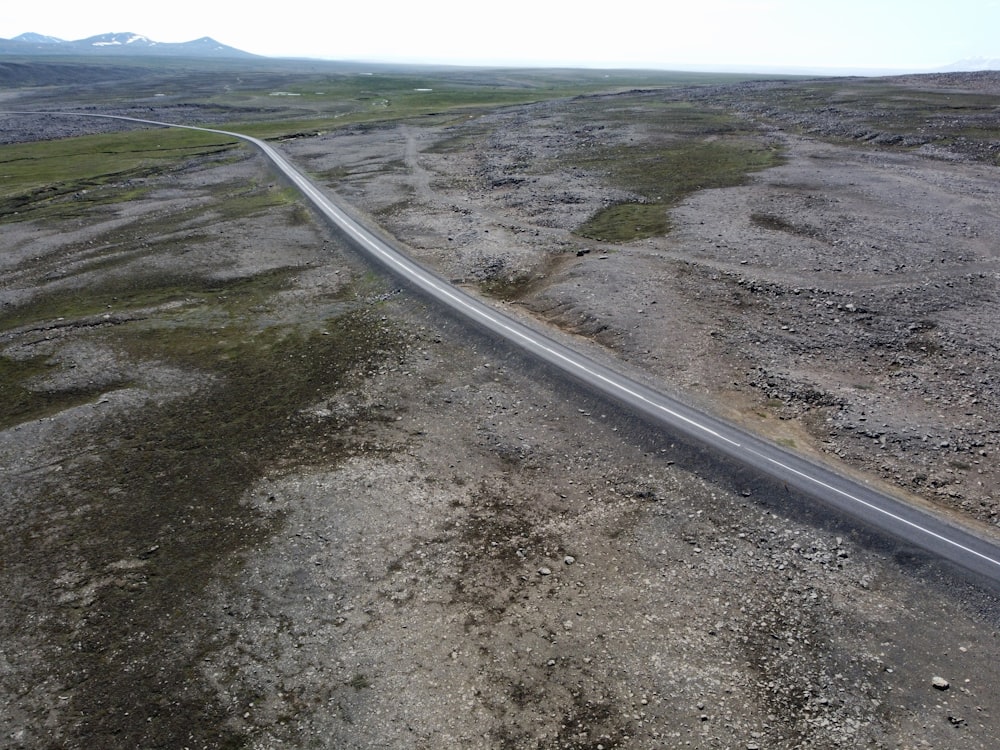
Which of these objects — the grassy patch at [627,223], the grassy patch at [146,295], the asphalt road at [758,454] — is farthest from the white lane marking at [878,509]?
the grassy patch at [146,295]

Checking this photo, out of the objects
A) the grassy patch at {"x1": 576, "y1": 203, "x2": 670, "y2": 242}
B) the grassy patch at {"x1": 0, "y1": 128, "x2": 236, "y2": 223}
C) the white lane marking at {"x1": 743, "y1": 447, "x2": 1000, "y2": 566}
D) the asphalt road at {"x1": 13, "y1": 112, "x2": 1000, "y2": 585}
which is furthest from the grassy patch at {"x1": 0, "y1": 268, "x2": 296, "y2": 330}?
the white lane marking at {"x1": 743, "y1": 447, "x2": 1000, "y2": 566}

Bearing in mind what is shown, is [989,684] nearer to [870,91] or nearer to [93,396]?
[93,396]

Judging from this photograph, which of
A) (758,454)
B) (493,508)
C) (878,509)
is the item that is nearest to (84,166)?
(493,508)

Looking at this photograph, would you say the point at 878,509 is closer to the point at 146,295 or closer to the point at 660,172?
the point at 146,295

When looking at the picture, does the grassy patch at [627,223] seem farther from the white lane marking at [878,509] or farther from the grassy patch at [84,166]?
the grassy patch at [84,166]

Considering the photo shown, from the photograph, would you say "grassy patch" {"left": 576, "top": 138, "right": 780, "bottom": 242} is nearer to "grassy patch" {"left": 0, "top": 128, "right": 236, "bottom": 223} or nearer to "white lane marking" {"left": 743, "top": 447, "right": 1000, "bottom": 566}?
"white lane marking" {"left": 743, "top": 447, "right": 1000, "bottom": 566}

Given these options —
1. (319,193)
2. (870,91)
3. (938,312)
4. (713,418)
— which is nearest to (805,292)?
(938,312)

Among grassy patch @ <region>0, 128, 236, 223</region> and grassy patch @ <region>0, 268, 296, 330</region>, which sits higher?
grassy patch @ <region>0, 128, 236, 223</region>
